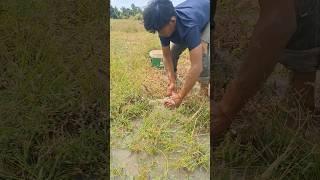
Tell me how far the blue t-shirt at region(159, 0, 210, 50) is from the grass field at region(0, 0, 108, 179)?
360 millimetres

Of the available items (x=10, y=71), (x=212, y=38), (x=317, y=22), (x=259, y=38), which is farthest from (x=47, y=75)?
(x=317, y=22)

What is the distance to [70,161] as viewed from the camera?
6.09ft

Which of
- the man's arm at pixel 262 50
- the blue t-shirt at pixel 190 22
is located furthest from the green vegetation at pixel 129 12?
the man's arm at pixel 262 50

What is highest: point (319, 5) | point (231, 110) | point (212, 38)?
point (319, 5)

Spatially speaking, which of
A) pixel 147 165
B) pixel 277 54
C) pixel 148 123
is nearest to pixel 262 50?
pixel 277 54

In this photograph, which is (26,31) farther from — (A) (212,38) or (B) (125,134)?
(A) (212,38)

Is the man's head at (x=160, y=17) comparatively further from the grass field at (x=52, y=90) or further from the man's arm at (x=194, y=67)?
the grass field at (x=52, y=90)

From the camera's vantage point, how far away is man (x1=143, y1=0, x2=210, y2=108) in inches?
69.5

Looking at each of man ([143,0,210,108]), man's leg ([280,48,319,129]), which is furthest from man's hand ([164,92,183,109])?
man's leg ([280,48,319,129])

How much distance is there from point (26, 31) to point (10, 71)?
0.64 feet

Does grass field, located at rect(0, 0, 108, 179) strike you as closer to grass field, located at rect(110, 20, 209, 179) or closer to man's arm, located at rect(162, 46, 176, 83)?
grass field, located at rect(110, 20, 209, 179)

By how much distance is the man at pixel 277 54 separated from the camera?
1.81 m

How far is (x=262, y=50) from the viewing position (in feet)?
6.02

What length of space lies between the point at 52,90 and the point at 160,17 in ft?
1.91
